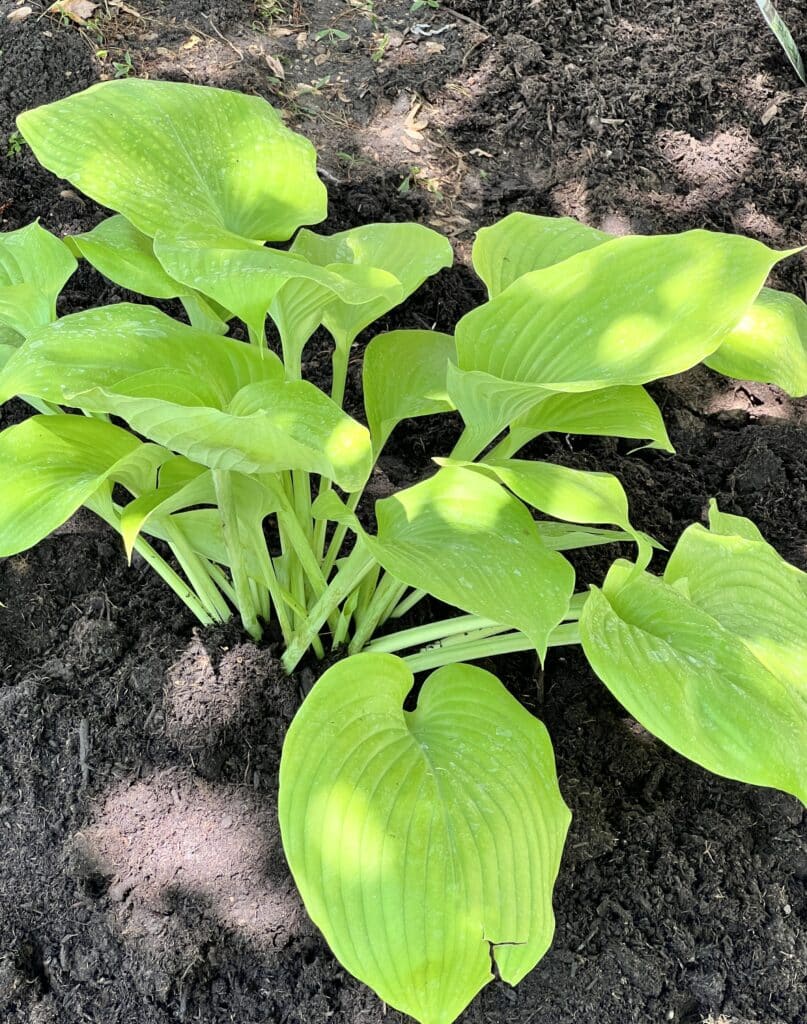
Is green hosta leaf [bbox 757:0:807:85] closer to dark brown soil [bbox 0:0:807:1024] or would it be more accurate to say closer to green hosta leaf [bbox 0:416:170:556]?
dark brown soil [bbox 0:0:807:1024]

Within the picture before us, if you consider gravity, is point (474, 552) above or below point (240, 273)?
below

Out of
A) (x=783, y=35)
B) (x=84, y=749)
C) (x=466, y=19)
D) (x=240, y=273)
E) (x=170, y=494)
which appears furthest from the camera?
(x=466, y=19)

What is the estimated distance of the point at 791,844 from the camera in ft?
4.67

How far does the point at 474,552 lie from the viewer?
3.51 ft

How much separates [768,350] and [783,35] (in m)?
1.65

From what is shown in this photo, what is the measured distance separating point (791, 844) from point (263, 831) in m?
0.84

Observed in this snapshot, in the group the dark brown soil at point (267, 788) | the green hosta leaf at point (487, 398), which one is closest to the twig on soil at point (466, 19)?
the dark brown soil at point (267, 788)

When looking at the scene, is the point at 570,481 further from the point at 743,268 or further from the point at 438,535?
the point at 743,268

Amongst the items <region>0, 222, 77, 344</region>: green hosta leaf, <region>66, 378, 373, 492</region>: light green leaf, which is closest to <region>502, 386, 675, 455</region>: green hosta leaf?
<region>66, 378, 373, 492</region>: light green leaf

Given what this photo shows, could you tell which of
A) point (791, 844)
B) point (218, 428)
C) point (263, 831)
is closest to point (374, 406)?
point (218, 428)

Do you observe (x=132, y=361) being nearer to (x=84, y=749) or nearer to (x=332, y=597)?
(x=332, y=597)

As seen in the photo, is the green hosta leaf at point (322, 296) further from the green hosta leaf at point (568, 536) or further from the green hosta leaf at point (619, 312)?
the green hosta leaf at point (568, 536)

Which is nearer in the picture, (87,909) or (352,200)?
(87,909)

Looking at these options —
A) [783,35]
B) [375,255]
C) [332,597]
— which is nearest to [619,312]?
[375,255]
